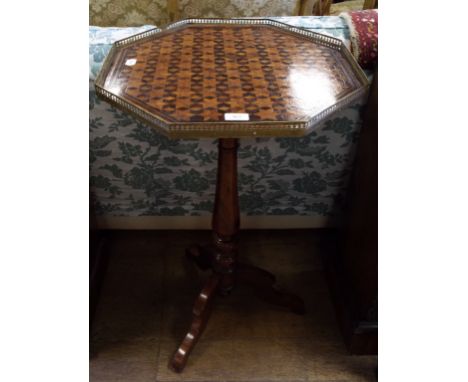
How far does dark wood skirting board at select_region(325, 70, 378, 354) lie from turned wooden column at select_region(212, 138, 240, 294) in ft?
1.16

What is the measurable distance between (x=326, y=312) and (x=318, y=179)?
42 centimetres

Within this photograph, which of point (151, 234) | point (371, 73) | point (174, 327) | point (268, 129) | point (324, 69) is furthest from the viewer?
point (151, 234)

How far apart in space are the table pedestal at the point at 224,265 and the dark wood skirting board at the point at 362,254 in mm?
150

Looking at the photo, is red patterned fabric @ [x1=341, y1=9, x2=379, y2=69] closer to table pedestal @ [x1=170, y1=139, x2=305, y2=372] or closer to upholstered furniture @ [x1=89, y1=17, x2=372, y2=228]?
upholstered furniture @ [x1=89, y1=17, x2=372, y2=228]

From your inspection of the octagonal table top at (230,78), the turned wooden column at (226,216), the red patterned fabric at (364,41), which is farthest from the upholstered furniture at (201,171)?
the turned wooden column at (226,216)

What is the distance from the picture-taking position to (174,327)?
4.53ft

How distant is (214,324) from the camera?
1.39 m

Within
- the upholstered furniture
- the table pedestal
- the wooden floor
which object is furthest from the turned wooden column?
the upholstered furniture

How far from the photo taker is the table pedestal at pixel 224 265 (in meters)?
1.16

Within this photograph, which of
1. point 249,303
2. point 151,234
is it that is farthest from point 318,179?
point 151,234

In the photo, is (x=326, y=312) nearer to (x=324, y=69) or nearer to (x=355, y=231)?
(x=355, y=231)

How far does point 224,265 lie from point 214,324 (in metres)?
0.19

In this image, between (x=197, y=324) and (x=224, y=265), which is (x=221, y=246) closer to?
(x=224, y=265)

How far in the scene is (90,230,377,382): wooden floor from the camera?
1.28 m
